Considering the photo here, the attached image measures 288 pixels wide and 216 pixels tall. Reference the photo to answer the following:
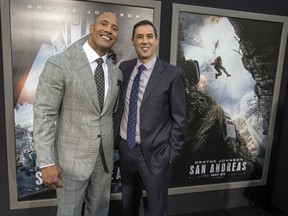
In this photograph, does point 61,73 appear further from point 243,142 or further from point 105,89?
point 243,142

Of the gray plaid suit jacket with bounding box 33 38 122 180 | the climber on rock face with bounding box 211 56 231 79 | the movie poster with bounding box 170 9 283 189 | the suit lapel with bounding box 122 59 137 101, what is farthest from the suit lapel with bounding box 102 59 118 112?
the climber on rock face with bounding box 211 56 231 79

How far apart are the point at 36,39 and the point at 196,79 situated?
144 centimetres

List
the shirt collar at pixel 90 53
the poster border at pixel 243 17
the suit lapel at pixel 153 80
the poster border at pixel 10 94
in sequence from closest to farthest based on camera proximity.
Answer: the shirt collar at pixel 90 53 → the suit lapel at pixel 153 80 → the poster border at pixel 10 94 → the poster border at pixel 243 17

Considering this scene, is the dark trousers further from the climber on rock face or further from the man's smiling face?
the climber on rock face

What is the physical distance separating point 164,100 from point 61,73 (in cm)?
68

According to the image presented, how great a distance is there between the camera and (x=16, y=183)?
6.99 ft

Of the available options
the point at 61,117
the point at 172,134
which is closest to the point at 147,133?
the point at 172,134

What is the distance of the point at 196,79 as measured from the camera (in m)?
2.35

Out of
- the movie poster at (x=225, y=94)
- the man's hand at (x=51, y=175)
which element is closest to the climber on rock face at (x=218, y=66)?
the movie poster at (x=225, y=94)

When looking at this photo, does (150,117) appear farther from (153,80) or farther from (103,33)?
(103,33)

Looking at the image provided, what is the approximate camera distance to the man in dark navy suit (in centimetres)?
164

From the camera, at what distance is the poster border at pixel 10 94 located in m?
1.88

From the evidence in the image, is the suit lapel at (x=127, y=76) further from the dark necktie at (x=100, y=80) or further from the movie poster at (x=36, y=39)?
the movie poster at (x=36, y=39)

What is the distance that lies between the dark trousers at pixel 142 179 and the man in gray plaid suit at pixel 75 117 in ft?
0.64
